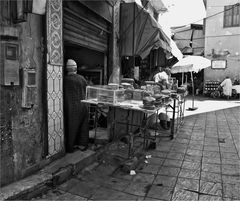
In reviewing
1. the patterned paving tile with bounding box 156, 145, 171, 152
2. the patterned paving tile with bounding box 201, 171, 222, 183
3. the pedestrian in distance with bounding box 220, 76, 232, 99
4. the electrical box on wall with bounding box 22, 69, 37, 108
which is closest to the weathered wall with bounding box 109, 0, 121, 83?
the patterned paving tile with bounding box 156, 145, 171, 152

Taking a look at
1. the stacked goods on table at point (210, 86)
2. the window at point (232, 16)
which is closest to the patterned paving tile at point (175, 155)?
the stacked goods on table at point (210, 86)

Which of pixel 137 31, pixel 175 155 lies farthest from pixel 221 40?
pixel 175 155

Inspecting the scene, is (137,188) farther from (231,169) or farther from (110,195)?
(231,169)

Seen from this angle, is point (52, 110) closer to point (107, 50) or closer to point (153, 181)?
point (153, 181)

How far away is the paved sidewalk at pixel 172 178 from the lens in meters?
3.63

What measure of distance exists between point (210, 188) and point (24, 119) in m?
3.03

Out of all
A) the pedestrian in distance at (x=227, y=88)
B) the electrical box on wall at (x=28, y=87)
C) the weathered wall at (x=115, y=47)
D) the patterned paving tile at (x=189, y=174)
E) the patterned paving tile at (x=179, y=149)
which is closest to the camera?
the electrical box on wall at (x=28, y=87)

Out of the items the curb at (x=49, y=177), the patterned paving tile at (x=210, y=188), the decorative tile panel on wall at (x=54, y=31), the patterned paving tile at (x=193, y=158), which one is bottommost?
the patterned paving tile at (x=210, y=188)

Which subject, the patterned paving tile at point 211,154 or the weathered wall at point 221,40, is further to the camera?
the weathered wall at point 221,40

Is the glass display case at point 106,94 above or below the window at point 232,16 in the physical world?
below

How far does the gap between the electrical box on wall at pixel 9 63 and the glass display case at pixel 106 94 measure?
1.80 metres

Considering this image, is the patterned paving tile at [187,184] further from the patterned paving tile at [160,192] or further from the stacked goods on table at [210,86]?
the stacked goods on table at [210,86]

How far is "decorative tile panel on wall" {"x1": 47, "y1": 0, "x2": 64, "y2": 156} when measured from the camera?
3.90 m

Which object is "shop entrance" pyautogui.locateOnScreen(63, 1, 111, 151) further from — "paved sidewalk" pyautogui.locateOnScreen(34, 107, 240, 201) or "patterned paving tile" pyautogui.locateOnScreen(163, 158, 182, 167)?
"patterned paving tile" pyautogui.locateOnScreen(163, 158, 182, 167)
